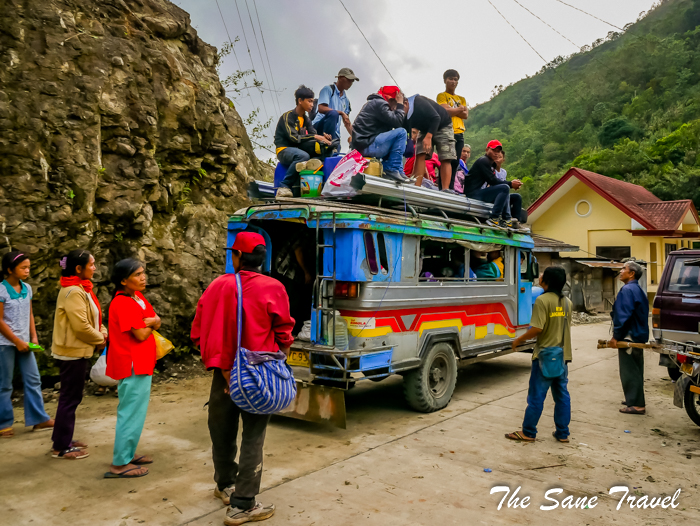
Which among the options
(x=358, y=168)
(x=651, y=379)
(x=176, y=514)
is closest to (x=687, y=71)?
(x=651, y=379)

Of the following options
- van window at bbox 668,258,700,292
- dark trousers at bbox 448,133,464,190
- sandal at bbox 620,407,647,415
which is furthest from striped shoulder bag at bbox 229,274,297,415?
van window at bbox 668,258,700,292

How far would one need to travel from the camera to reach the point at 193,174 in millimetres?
9266

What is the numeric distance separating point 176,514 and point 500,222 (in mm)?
6203

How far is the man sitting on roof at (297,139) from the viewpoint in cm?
700

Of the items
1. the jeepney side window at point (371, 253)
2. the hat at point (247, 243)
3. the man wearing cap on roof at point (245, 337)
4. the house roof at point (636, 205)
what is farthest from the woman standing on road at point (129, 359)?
the house roof at point (636, 205)

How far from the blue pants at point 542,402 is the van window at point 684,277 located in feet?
10.8

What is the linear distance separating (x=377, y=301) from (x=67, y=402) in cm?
302

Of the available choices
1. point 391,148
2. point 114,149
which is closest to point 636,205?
point 391,148

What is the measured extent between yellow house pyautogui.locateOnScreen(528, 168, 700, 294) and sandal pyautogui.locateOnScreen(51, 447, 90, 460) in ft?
61.2

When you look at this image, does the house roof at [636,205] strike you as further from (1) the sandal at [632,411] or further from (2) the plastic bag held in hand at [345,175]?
(2) the plastic bag held in hand at [345,175]

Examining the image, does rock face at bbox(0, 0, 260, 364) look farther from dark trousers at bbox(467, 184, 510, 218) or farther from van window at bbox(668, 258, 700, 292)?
van window at bbox(668, 258, 700, 292)

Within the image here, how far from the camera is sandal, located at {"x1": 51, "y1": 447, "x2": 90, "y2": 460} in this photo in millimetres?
4480

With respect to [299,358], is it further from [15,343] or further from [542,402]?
[15,343]

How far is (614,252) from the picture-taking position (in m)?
21.2
